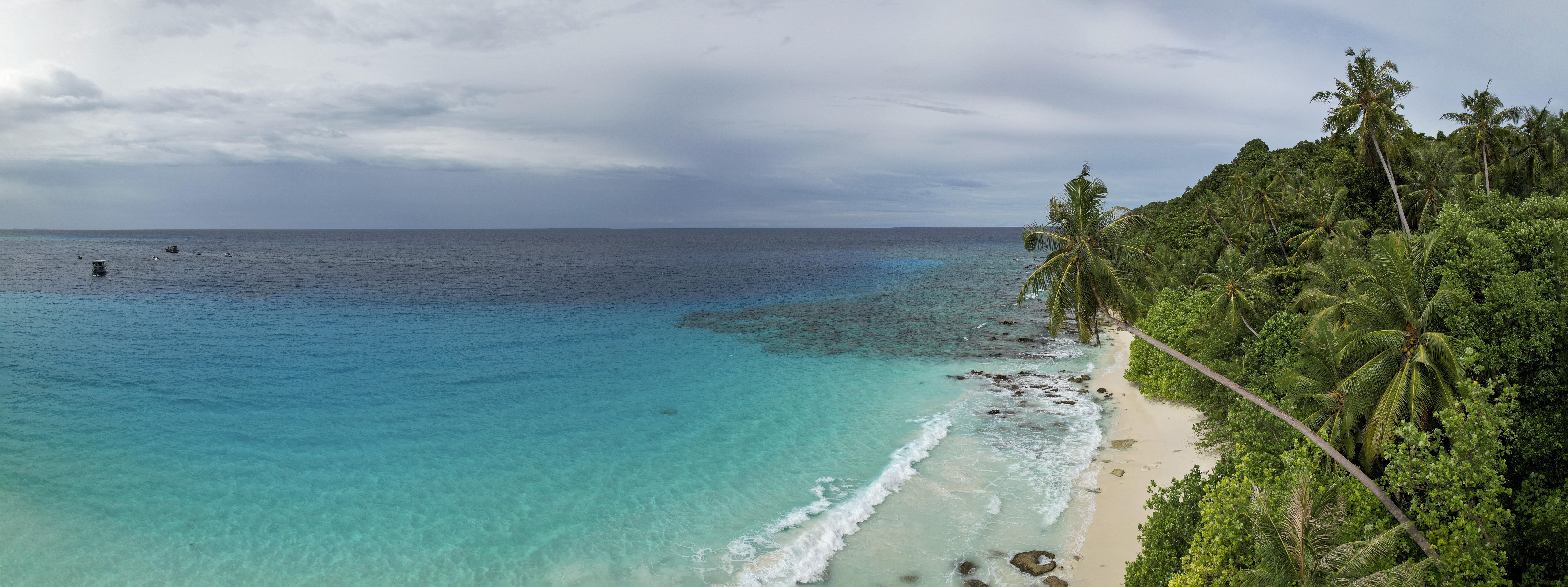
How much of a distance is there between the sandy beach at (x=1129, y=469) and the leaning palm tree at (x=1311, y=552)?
16.3 feet

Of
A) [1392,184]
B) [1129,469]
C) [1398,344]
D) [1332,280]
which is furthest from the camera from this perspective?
[1392,184]

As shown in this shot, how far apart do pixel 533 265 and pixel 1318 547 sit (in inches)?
4743

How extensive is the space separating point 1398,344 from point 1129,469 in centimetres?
1055

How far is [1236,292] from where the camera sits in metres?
30.8

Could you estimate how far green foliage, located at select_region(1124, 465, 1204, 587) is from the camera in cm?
1584

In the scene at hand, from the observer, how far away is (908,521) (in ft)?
70.3

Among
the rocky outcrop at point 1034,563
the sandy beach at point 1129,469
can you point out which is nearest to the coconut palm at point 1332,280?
the sandy beach at point 1129,469

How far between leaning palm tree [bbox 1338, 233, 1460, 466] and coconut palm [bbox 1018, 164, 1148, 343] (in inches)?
381

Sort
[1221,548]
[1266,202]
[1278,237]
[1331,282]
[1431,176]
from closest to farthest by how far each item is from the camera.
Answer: [1221,548], [1331,282], [1431,176], [1278,237], [1266,202]

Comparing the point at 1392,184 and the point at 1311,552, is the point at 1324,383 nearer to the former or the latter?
the point at 1311,552

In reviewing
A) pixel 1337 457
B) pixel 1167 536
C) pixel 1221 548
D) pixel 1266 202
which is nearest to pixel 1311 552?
pixel 1221 548

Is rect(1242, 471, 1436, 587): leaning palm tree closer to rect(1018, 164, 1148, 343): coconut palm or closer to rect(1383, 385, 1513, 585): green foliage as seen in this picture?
rect(1383, 385, 1513, 585): green foliage

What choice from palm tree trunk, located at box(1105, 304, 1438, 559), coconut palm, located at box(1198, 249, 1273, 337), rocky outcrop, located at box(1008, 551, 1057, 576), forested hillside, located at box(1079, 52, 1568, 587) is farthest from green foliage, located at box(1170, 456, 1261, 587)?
coconut palm, located at box(1198, 249, 1273, 337)

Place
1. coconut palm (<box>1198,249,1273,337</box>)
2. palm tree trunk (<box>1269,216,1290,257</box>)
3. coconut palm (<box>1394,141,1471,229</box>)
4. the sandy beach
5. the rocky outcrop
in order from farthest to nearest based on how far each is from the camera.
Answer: palm tree trunk (<box>1269,216,1290,257</box>)
coconut palm (<box>1394,141,1471,229</box>)
coconut palm (<box>1198,249,1273,337</box>)
the sandy beach
the rocky outcrop
